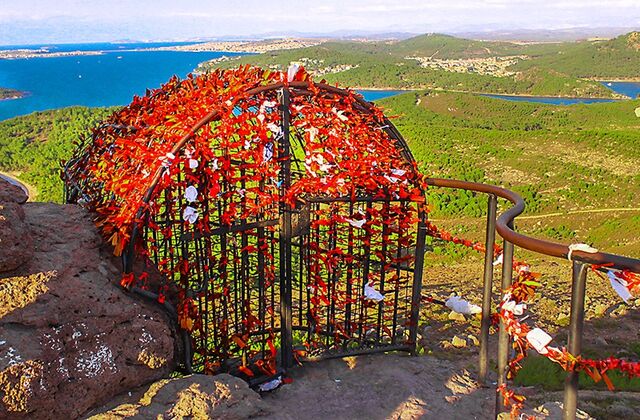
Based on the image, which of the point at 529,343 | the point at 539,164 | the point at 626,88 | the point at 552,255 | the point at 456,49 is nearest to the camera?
the point at 552,255

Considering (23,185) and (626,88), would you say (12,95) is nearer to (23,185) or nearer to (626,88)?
(23,185)

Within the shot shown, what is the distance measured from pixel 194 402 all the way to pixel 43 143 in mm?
28215

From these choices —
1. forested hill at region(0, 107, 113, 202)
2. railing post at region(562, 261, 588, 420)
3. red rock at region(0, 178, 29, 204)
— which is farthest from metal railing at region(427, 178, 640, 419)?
forested hill at region(0, 107, 113, 202)

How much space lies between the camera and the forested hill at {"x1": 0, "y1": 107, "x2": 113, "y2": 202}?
70.7 feet

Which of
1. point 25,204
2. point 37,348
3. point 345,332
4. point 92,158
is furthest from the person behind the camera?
point 345,332

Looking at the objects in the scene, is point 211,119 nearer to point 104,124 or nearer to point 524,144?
point 104,124

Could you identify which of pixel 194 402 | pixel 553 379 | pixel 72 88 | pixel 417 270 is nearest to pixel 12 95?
pixel 72 88

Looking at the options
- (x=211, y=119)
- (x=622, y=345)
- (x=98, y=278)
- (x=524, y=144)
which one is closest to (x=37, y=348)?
(x=98, y=278)

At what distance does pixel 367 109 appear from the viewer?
14.0 ft

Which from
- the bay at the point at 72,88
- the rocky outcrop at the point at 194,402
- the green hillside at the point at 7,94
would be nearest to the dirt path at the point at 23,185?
the rocky outcrop at the point at 194,402

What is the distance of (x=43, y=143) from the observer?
27734 millimetres

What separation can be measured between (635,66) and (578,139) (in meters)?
77.2

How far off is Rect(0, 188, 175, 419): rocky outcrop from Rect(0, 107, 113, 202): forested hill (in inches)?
660

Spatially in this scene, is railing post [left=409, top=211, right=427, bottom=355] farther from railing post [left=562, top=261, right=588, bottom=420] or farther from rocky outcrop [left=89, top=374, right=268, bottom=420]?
railing post [left=562, top=261, right=588, bottom=420]
